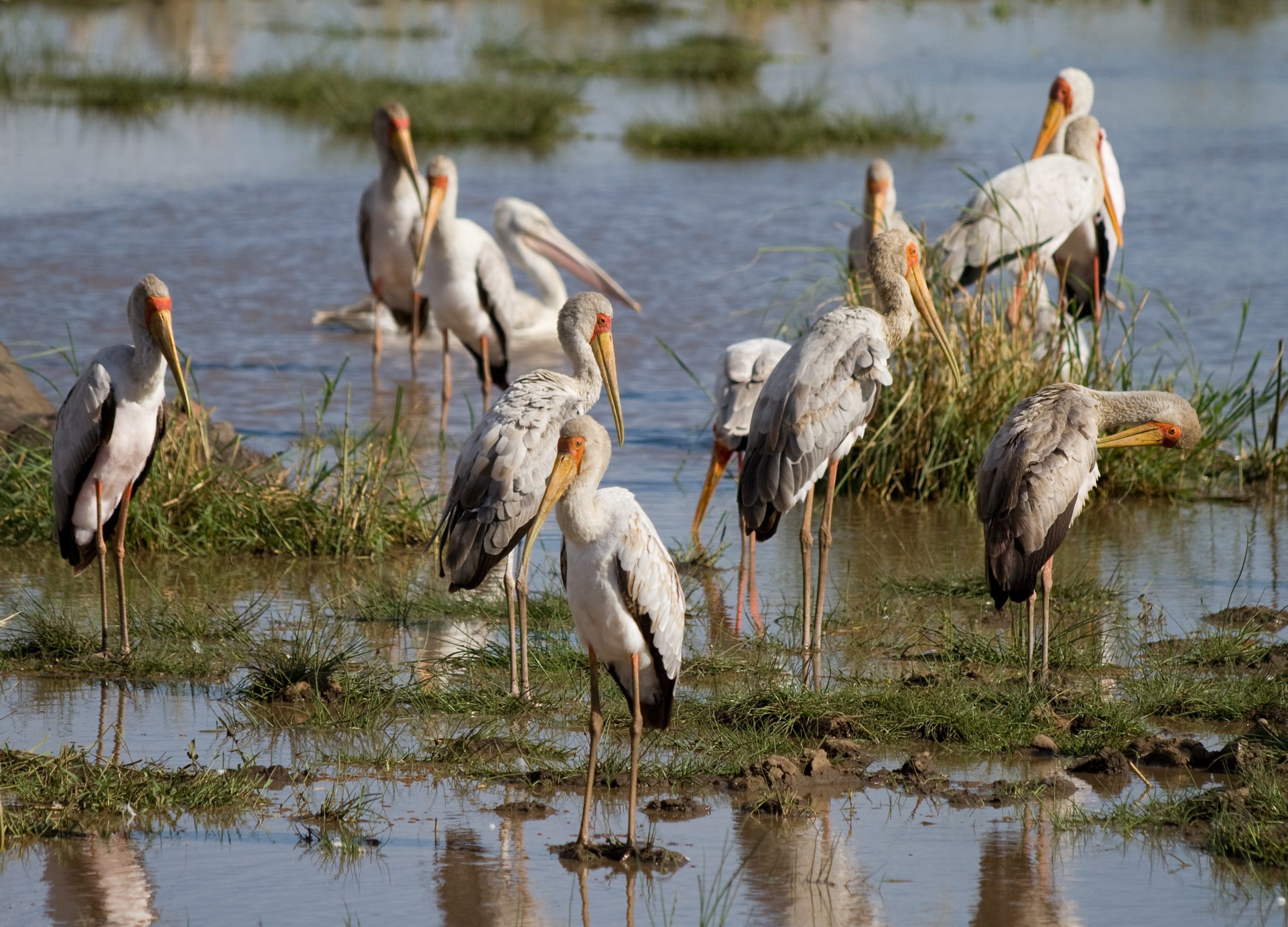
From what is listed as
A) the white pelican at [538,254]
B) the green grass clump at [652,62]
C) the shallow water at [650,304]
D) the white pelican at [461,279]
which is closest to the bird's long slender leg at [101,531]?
the shallow water at [650,304]

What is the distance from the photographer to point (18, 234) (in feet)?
53.7

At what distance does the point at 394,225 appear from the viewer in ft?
39.5

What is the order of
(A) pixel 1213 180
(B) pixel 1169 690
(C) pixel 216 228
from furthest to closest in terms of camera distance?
1. (A) pixel 1213 180
2. (C) pixel 216 228
3. (B) pixel 1169 690

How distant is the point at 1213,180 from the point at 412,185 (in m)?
→ 9.50

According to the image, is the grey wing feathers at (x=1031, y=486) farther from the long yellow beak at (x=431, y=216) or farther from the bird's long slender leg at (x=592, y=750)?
the long yellow beak at (x=431, y=216)

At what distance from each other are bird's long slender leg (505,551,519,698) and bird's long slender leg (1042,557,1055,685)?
5.61ft

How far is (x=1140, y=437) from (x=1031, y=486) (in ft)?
3.30

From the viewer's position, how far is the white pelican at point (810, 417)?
6418 millimetres

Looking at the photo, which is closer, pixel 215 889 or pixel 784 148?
pixel 215 889

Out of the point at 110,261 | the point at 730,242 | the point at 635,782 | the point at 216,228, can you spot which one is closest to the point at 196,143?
the point at 216,228

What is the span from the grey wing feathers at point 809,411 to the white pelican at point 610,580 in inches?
62.2

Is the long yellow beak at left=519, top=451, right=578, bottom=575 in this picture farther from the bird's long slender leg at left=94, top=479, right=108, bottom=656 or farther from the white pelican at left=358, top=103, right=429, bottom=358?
the white pelican at left=358, top=103, right=429, bottom=358

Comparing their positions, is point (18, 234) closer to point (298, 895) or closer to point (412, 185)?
point (412, 185)

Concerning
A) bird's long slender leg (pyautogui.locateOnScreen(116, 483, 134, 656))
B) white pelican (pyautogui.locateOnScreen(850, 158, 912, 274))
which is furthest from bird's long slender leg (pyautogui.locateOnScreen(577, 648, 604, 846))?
white pelican (pyautogui.locateOnScreen(850, 158, 912, 274))
